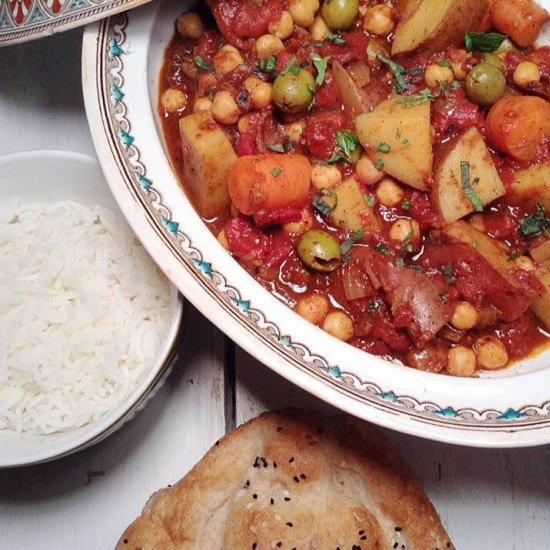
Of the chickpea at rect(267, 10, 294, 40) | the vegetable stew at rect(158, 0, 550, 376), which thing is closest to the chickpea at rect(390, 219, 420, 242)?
the vegetable stew at rect(158, 0, 550, 376)

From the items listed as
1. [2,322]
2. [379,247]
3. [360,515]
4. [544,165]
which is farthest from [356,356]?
[2,322]

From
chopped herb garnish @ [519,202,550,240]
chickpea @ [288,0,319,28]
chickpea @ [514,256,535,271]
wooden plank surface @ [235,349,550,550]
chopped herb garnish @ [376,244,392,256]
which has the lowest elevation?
wooden plank surface @ [235,349,550,550]

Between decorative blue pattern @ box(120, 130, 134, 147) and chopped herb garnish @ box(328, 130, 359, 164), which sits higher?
→ decorative blue pattern @ box(120, 130, 134, 147)

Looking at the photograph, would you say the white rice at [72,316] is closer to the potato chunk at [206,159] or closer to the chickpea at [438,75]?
the potato chunk at [206,159]

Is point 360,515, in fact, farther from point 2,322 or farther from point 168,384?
point 2,322

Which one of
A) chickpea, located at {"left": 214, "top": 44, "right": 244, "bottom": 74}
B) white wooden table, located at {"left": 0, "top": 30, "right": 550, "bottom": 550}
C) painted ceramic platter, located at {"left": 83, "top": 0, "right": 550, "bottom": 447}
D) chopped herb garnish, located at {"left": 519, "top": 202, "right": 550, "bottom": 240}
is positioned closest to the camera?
painted ceramic platter, located at {"left": 83, "top": 0, "right": 550, "bottom": 447}

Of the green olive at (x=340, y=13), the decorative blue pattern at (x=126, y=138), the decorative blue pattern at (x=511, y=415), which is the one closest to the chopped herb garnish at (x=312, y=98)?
the green olive at (x=340, y=13)

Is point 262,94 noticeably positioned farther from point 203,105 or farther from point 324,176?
point 324,176

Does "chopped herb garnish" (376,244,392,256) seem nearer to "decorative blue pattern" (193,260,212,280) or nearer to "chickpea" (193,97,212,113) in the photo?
"decorative blue pattern" (193,260,212,280)
